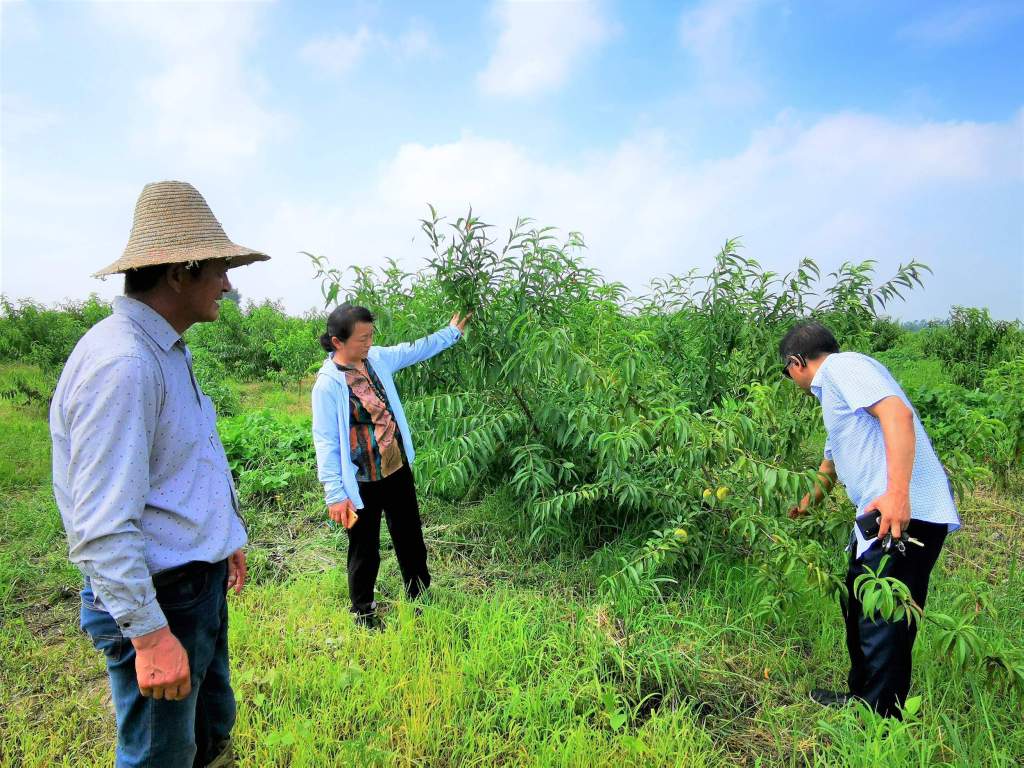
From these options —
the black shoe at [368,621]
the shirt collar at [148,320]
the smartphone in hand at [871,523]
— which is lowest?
the black shoe at [368,621]

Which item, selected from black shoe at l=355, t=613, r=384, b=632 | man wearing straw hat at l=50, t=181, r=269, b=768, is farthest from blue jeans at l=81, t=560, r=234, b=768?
black shoe at l=355, t=613, r=384, b=632

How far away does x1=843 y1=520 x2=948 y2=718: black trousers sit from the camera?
237 cm

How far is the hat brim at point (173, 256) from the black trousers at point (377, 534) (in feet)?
5.65

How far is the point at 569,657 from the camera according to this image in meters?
2.84

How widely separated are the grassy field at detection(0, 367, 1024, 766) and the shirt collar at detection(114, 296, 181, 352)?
→ 5.43 feet

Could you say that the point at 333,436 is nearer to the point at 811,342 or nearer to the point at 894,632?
the point at 811,342

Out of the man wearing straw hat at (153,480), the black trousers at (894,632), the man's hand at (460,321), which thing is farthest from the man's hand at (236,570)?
the black trousers at (894,632)

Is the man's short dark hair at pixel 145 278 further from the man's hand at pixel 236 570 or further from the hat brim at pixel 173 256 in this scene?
the man's hand at pixel 236 570

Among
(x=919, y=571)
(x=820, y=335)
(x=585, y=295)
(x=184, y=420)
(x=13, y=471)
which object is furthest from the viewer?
(x=13, y=471)

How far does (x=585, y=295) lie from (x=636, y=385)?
90 cm

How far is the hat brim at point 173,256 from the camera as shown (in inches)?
65.3

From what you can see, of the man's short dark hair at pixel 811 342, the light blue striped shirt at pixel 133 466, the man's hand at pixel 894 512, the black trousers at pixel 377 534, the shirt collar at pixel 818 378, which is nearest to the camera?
the light blue striped shirt at pixel 133 466

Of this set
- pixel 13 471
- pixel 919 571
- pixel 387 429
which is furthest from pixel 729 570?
pixel 13 471

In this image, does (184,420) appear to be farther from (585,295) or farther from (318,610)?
(585,295)
